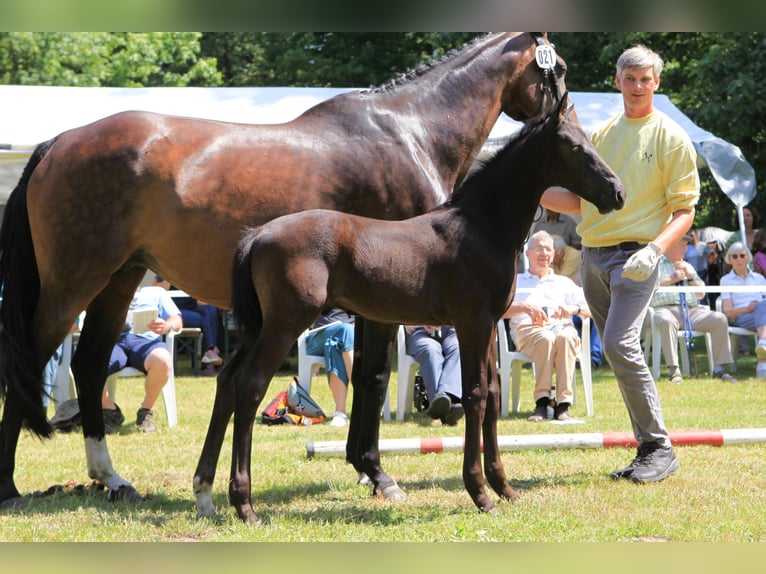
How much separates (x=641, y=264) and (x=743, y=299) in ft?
24.3

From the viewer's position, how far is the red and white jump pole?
550 centimetres

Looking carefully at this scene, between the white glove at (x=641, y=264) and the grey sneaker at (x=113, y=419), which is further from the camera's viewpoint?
the grey sneaker at (x=113, y=419)

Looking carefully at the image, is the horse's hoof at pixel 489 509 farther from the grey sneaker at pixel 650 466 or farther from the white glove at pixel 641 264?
the white glove at pixel 641 264

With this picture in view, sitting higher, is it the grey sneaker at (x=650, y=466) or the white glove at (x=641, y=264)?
the white glove at (x=641, y=264)

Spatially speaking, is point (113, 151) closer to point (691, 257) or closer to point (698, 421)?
point (698, 421)

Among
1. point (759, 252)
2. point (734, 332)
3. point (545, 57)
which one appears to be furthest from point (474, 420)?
point (759, 252)

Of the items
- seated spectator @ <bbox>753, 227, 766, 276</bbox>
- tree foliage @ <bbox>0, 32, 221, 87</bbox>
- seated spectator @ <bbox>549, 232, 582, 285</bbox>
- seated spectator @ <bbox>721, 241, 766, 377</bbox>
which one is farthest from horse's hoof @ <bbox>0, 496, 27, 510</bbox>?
tree foliage @ <bbox>0, 32, 221, 87</bbox>

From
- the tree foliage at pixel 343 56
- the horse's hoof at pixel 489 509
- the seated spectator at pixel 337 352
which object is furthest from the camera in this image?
the tree foliage at pixel 343 56

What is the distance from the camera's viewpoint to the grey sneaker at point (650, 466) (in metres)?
4.80

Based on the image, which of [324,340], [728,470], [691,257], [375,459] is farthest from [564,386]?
[691,257]

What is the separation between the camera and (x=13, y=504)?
4473 millimetres

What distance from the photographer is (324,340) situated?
816cm

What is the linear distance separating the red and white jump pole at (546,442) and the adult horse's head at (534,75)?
78.5 inches

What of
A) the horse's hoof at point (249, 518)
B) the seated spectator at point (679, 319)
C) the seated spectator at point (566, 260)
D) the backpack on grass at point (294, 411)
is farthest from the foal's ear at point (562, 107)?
the seated spectator at point (566, 260)
